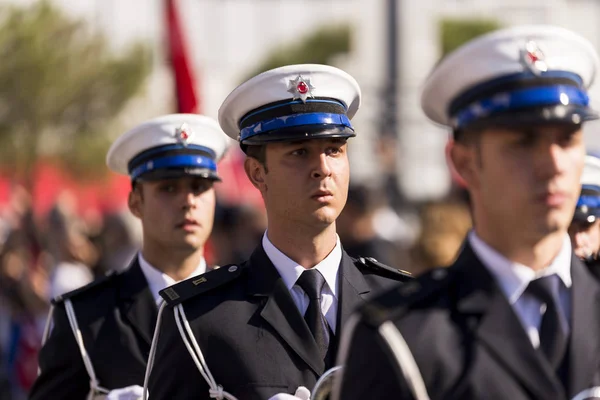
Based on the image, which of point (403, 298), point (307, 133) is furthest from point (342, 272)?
point (403, 298)

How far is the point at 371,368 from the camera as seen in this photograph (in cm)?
318

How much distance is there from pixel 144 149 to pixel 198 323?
1.83 metres

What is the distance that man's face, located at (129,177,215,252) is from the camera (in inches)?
222

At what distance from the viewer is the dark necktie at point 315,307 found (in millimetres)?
4234


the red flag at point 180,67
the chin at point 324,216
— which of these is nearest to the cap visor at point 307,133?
the chin at point 324,216

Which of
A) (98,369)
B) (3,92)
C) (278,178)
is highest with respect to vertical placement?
(3,92)

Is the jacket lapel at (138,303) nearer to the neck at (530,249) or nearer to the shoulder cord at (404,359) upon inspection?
the shoulder cord at (404,359)

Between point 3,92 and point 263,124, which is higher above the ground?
point 3,92

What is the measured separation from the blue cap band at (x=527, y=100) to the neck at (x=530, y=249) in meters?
0.30

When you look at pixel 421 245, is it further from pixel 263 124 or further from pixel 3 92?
pixel 3 92

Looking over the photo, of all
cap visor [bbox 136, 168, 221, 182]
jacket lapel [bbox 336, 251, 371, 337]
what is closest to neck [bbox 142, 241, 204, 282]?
cap visor [bbox 136, 168, 221, 182]

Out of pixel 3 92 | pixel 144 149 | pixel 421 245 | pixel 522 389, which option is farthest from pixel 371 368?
pixel 3 92

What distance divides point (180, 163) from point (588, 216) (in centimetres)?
181

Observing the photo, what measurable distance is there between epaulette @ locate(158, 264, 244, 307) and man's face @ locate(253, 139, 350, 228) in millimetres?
235
